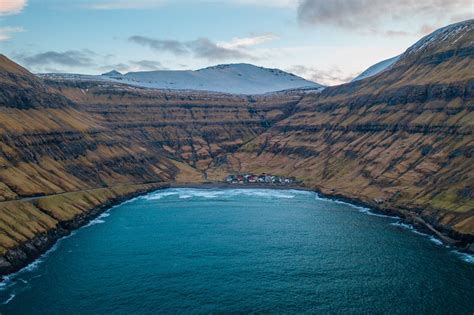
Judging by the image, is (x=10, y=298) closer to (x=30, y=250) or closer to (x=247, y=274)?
(x=30, y=250)

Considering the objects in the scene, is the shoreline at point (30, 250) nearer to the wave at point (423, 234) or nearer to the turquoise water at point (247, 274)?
the turquoise water at point (247, 274)

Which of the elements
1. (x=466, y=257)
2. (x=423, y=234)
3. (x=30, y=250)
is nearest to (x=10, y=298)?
(x=30, y=250)

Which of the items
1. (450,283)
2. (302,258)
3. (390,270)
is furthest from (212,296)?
(450,283)

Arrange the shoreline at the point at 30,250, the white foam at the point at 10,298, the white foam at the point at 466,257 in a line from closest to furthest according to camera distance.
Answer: the white foam at the point at 10,298, the shoreline at the point at 30,250, the white foam at the point at 466,257

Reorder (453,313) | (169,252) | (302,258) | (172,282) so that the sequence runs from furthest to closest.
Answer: (169,252) → (302,258) → (172,282) → (453,313)

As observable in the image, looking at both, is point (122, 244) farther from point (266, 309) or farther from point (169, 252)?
point (266, 309)

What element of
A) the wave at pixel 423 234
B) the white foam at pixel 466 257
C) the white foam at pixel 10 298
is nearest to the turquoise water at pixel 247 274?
the white foam at pixel 10 298

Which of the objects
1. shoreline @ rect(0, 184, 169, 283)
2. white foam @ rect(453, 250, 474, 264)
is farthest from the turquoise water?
shoreline @ rect(0, 184, 169, 283)

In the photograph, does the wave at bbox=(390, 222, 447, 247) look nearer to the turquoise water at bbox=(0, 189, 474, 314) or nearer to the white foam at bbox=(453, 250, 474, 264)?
the turquoise water at bbox=(0, 189, 474, 314)
